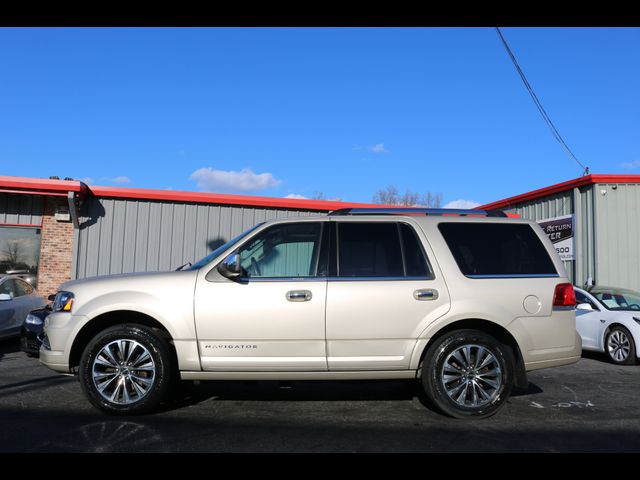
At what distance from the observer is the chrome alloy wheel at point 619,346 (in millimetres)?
9148

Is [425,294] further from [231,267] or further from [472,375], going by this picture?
[231,267]

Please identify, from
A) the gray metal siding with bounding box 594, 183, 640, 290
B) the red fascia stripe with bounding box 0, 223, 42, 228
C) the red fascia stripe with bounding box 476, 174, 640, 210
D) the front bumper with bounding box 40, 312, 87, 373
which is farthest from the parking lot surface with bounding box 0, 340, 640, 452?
the red fascia stripe with bounding box 476, 174, 640, 210

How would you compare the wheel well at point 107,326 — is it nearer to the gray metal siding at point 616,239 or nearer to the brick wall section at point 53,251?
the brick wall section at point 53,251

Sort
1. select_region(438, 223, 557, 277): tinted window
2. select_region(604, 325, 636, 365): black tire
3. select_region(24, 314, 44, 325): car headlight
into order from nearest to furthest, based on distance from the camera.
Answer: select_region(438, 223, 557, 277): tinted window
select_region(24, 314, 44, 325): car headlight
select_region(604, 325, 636, 365): black tire

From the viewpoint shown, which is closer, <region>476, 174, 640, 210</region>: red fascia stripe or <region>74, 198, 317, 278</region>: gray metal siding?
<region>74, 198, 317, 278</region>: gray metal siding

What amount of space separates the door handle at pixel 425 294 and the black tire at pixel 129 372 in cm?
236

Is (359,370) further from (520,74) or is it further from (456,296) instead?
(520,74)

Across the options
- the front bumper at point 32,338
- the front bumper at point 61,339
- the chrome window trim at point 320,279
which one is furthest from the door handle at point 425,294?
the front bumper at point 32,338

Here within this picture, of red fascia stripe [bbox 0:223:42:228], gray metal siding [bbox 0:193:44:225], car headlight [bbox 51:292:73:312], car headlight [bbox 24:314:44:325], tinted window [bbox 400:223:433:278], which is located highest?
gray metal siding [bbox 0:193:44:225]

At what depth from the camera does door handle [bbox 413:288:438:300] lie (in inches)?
202

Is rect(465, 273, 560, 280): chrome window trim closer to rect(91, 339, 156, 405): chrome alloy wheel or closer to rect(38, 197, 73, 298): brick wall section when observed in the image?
rect(91, 339, 156, 405): chrome alloy wheel

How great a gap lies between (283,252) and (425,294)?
144 cm

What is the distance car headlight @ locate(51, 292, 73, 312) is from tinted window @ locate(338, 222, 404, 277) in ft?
8.35
